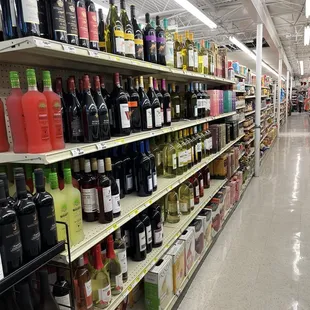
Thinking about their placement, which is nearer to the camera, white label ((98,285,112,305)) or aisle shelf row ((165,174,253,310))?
white label ((98,285,112,305))

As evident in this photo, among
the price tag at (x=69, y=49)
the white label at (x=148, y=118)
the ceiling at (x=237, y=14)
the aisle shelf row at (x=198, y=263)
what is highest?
the ceiling at (x=237, y=14)

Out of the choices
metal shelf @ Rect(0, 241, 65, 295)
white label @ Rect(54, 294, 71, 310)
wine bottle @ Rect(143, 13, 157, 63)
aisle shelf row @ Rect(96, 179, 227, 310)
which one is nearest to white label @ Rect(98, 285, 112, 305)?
aisle shelf row @ Rect(96, 179, 227, 310)

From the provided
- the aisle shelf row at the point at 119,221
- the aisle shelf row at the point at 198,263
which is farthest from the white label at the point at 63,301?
the aisle shelf row at the point at 198,263

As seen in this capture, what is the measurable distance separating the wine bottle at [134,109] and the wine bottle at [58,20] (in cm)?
76

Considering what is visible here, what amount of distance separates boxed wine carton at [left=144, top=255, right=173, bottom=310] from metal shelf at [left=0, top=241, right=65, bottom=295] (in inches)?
40.8

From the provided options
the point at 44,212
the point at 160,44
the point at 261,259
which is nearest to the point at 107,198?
the point at 44,212

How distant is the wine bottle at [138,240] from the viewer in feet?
6.62

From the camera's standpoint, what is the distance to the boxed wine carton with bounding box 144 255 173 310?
2027 millimetres

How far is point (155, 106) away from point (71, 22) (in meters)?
0.93

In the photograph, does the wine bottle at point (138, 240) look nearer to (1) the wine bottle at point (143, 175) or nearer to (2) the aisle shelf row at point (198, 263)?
Result: (1) the wine bottle at point (143, 175)

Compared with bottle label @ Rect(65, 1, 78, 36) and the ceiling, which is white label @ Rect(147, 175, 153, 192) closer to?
bottle label @ Rect(65, 1, 78, 36)

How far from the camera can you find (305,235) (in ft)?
11.5

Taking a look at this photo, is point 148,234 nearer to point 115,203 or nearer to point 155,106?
point 115,203

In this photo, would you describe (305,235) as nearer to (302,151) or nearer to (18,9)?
(18,9)
